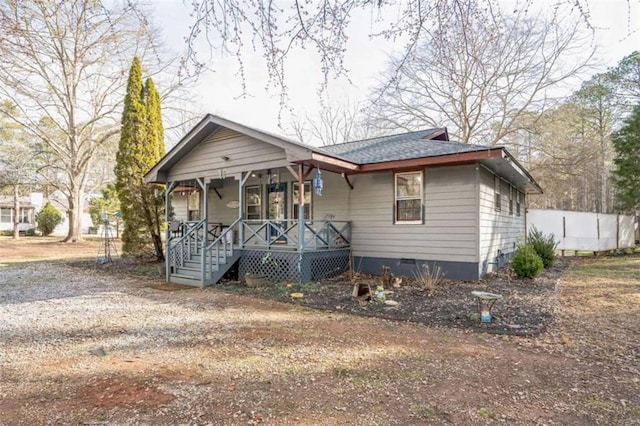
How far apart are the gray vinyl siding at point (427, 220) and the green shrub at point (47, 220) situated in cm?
3102

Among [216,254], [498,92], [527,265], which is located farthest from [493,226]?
→ [498,92]

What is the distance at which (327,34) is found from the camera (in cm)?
309

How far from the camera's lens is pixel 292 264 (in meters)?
8.88

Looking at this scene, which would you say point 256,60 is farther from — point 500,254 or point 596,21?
point 500,254

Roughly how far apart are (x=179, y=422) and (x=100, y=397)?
932mm

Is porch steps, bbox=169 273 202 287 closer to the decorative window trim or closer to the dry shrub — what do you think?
the decorative window trim

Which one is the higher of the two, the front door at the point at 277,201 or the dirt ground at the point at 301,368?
the front door at the point at 277,201

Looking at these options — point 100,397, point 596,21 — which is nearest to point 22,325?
point 100,397

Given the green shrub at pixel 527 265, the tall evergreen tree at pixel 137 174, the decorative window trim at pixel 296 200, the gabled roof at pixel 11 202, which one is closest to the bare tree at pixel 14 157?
the gabled roof at pixel 11 202

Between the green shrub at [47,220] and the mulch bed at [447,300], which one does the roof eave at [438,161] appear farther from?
the green shrub at [47,220]

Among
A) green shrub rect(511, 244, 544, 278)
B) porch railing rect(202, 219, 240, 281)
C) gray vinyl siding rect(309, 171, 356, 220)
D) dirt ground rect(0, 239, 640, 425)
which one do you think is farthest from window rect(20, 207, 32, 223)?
green shrub rect(511, 244, 544, 278)

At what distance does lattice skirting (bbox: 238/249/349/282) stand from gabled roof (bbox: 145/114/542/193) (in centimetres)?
229

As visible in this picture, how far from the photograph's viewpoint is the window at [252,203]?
1211cm

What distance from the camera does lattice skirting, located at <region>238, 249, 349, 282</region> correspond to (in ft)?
28.8
